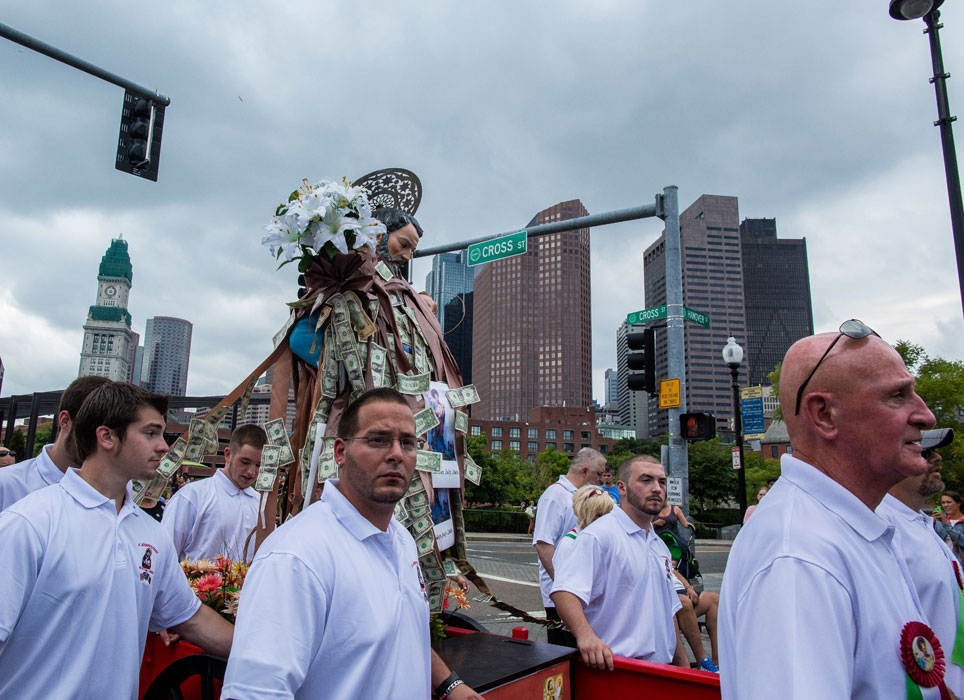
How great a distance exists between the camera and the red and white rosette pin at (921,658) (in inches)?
48.4

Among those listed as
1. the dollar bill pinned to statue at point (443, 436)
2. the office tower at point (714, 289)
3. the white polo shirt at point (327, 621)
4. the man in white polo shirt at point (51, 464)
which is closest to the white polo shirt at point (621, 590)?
the dollar bill pinned to statue at point (443, 436)

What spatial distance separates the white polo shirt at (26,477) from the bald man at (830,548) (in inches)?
132

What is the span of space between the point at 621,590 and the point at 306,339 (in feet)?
6.99

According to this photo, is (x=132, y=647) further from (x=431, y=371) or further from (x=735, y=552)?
(x=735, y=552)

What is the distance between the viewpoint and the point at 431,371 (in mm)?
3295

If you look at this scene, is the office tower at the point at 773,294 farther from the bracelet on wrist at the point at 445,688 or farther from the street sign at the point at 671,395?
the bracelet on wrist at the point at 445,688

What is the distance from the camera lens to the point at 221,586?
9.67 ft

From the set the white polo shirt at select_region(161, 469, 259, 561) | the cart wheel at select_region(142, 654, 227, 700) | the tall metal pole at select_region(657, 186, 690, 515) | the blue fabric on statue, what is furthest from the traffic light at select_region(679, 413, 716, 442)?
the cart wheel at select_region(142, 654, 227, 700)

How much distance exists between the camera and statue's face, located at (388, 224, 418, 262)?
11.6 feet

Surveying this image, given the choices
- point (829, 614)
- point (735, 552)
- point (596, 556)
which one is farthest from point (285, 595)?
point (596, 556)

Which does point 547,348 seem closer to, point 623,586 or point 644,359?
point 644,359

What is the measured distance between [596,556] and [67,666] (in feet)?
7.92

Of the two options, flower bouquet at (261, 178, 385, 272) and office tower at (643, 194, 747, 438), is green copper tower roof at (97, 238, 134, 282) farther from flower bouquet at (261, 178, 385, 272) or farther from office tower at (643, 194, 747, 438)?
flower bouquet at (261, 178, 385, 272)

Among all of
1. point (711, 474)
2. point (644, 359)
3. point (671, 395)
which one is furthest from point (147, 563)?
point (711, 474)
